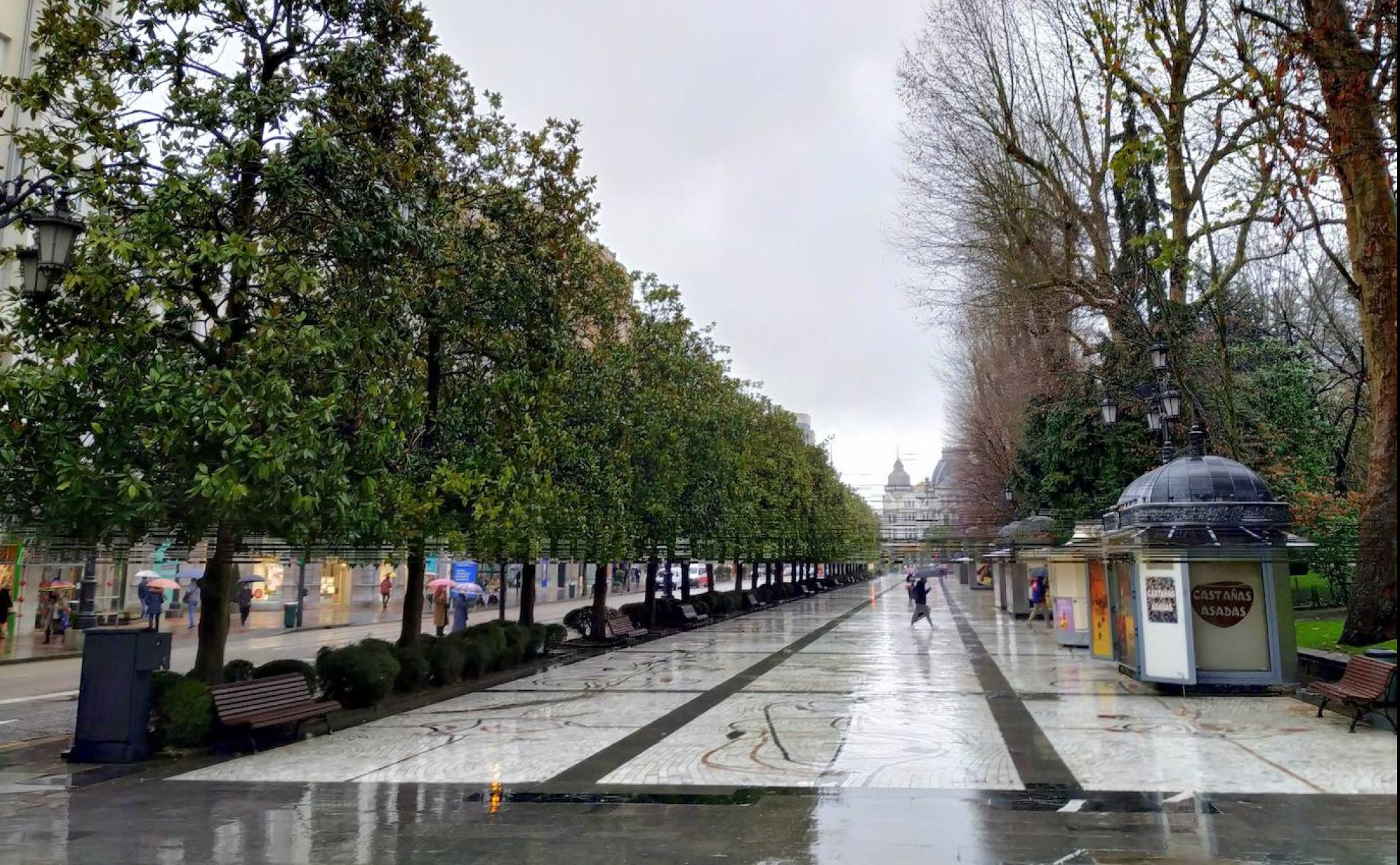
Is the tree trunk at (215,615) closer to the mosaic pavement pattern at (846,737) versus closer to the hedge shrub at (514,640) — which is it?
the mosaic pavement pattern at (846,737)

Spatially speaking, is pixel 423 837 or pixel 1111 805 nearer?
pixel 423 837

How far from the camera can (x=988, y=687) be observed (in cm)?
1592

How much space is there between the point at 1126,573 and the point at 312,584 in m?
40.3

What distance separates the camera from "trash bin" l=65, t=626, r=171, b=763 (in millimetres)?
10133

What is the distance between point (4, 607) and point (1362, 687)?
28752 mm

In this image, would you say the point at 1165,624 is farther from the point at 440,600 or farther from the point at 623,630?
the point at 440,600

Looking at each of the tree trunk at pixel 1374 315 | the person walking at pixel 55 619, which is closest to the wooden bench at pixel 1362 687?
the tree trunk at pixel 1374 315

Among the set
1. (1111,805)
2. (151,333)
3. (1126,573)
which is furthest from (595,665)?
(1111,805)

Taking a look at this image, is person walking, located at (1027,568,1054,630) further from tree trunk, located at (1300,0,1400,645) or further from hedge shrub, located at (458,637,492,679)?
hedge shrub, located at (458,637,492,679)

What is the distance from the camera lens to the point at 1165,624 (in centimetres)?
1464

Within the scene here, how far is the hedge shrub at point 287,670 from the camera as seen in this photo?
12174 mm

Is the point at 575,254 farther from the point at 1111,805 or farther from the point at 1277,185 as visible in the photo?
the point at 1111,805

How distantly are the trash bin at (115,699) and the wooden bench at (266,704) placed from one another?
0.71m

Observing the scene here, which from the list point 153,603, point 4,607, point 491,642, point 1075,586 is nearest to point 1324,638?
point 1075,586
